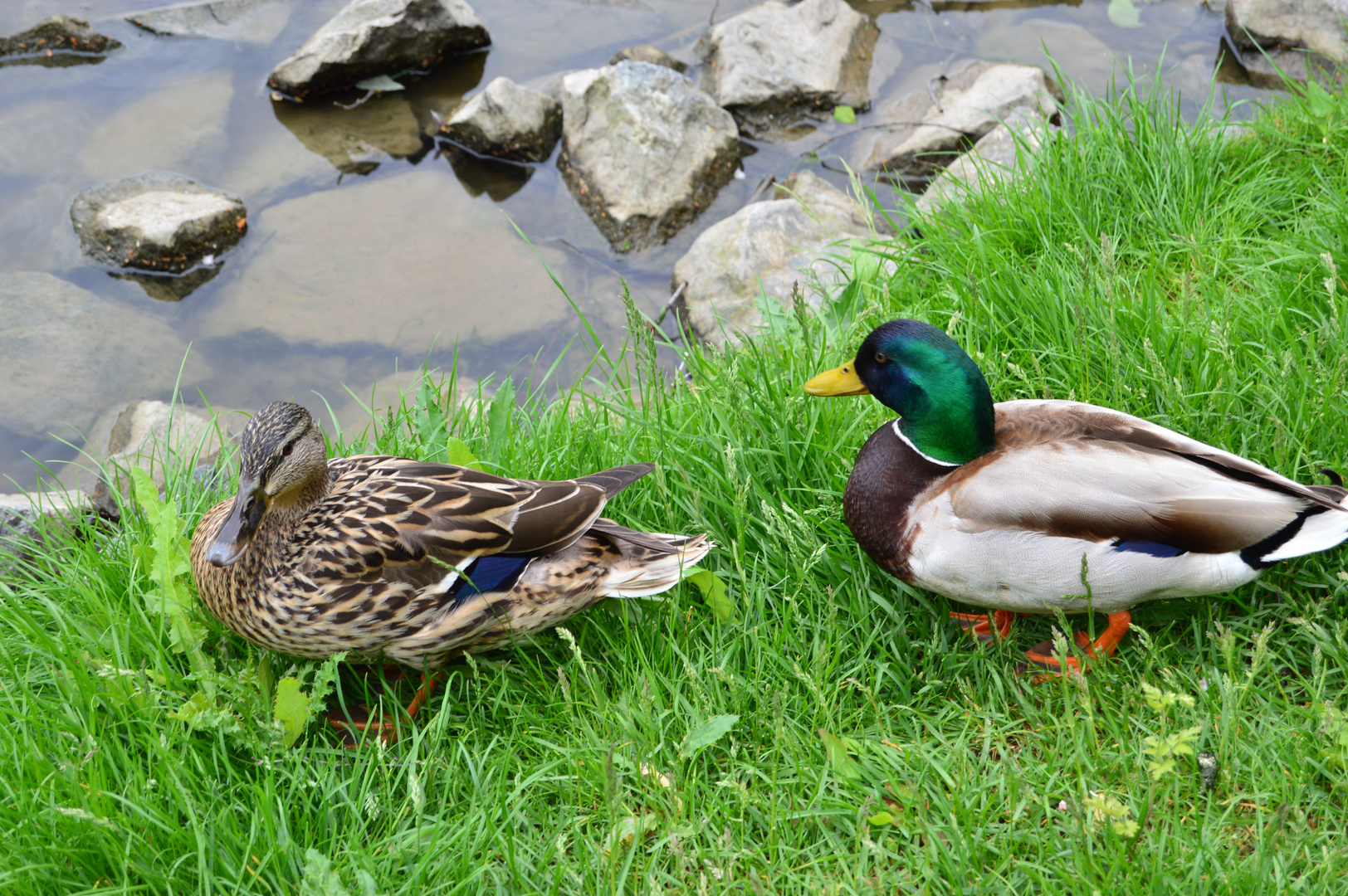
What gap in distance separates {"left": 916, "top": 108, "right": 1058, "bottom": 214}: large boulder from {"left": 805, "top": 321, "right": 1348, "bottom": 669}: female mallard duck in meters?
1.74

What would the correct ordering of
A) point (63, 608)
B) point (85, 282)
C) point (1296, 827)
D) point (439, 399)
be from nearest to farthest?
point (1296, 827) < point (63, 608) < point (439, 399) < point (85, 282)

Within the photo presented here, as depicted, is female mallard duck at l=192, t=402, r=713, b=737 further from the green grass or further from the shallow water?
the shallow water

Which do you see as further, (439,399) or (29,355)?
(29,355)

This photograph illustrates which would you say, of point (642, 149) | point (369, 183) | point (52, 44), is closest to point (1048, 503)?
point (642, 149)

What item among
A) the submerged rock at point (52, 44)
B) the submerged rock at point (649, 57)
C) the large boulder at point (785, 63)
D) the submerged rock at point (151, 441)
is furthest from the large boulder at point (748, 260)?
the submerged rock at point (52, 44)

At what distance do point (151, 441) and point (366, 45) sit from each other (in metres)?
3.09

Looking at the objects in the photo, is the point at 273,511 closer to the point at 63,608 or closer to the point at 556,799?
the point at 63,608

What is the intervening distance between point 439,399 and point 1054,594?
6.84ft

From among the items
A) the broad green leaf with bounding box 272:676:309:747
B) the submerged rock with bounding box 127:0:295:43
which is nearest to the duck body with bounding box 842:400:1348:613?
the broad green leaf with bounding box 272:676:309:747

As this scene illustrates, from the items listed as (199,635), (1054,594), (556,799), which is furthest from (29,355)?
(1054,594)

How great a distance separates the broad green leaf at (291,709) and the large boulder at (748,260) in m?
2.71

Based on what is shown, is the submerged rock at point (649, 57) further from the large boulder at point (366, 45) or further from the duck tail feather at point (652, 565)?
the duck tail feather at point (652, 565)

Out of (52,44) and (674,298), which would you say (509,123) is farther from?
(52,44)

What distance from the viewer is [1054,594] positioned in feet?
7.91
